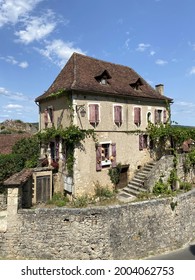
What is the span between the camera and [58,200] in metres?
15.6

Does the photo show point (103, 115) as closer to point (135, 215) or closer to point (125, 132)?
point (125, 132)

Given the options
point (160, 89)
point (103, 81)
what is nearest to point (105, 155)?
point (103, 81)

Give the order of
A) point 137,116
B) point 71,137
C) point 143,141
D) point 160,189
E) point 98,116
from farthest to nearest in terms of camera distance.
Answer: point 143,141 → point 137,116 → point 98,116 → point 160,189 → point 71,137

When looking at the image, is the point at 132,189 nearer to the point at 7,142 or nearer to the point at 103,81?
the point at 103,81

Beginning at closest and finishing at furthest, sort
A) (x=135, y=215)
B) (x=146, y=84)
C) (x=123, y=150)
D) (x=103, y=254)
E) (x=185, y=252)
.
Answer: (x=103, y=254) < (x=135, y=215) < (x=185, y=252) < (x=123, y=150) < (x=146, y=84)

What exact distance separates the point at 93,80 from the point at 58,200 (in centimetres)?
840

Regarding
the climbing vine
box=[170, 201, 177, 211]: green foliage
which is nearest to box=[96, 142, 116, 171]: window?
the climbing vine

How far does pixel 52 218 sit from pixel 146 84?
1493 centimetres

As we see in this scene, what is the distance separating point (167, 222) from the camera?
14289 millimetres

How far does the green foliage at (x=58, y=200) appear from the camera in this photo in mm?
14804

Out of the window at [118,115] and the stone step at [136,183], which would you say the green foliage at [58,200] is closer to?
the stone step at [136,183]

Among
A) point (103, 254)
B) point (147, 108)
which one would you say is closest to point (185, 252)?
point (103, 254)

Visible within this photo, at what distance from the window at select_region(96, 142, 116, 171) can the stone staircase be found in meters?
1.94

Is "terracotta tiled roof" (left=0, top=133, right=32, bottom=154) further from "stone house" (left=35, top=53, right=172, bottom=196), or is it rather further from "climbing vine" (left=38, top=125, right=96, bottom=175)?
"climbing vine" (left=38, top=125, right=96, bottom=175)
